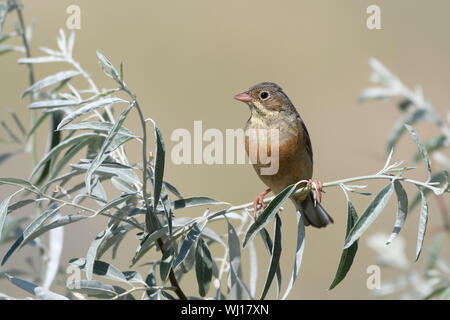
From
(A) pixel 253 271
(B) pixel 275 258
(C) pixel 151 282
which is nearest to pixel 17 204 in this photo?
(C) pixel 151 282

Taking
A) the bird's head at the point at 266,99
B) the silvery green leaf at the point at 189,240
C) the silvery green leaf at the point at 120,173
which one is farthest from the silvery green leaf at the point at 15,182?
the bird's head at the point at 266,99

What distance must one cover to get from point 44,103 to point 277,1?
16.7 m

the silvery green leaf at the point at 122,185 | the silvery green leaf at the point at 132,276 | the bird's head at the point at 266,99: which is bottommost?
the silvery green leaf at the point at 132,276

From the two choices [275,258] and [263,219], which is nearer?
[263,219]

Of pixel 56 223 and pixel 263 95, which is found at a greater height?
pixel 263 95

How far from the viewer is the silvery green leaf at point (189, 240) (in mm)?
2383

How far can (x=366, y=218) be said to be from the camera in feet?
7.16

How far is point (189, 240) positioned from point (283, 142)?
5.97 feet

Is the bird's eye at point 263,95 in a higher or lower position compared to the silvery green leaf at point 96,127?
higher

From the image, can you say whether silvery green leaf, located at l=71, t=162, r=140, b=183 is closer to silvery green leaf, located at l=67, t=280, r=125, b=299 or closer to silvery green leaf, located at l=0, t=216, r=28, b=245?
silvery green leaf, located at l=67, t=280, r=125, b=299

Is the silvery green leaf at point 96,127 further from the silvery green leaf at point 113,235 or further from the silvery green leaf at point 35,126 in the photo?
the silvery green leaf at point 35,126

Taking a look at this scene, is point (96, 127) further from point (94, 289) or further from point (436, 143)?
point (436, 143)

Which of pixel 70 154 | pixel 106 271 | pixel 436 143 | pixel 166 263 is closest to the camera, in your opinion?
pixel 166 263

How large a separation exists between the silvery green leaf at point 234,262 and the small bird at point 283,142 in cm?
104
